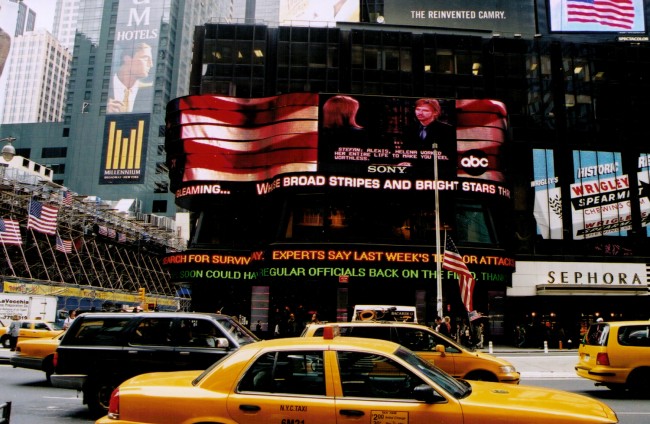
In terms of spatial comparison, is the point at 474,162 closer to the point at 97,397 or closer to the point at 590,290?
the point at 590,290

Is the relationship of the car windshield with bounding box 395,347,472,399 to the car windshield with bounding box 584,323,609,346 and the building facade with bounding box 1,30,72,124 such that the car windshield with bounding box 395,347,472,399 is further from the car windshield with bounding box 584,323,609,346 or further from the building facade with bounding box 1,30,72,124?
the building facade with bounding box 1,30,72,124

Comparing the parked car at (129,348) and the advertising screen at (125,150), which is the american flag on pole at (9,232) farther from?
the advertising screen at (125,150)

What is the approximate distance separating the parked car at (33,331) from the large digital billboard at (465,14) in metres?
36.3

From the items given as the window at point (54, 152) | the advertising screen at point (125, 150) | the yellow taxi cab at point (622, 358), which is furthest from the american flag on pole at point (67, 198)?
the window at point (54, 152)

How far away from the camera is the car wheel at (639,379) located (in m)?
11.2

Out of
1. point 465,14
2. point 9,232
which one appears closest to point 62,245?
point 9,232

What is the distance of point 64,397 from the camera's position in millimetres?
11234

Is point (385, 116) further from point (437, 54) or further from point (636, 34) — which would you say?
point (636, 34)

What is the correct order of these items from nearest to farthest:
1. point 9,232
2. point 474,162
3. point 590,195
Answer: point 9,232 < point 474,162 < point 590,195

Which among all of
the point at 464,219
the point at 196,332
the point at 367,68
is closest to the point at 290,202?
the point at 464,219

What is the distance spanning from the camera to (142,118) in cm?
9450

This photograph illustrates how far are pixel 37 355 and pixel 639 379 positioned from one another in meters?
14.2

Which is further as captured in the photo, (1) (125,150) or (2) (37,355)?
(1) (125,150)

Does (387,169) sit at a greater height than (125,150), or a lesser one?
lesser
